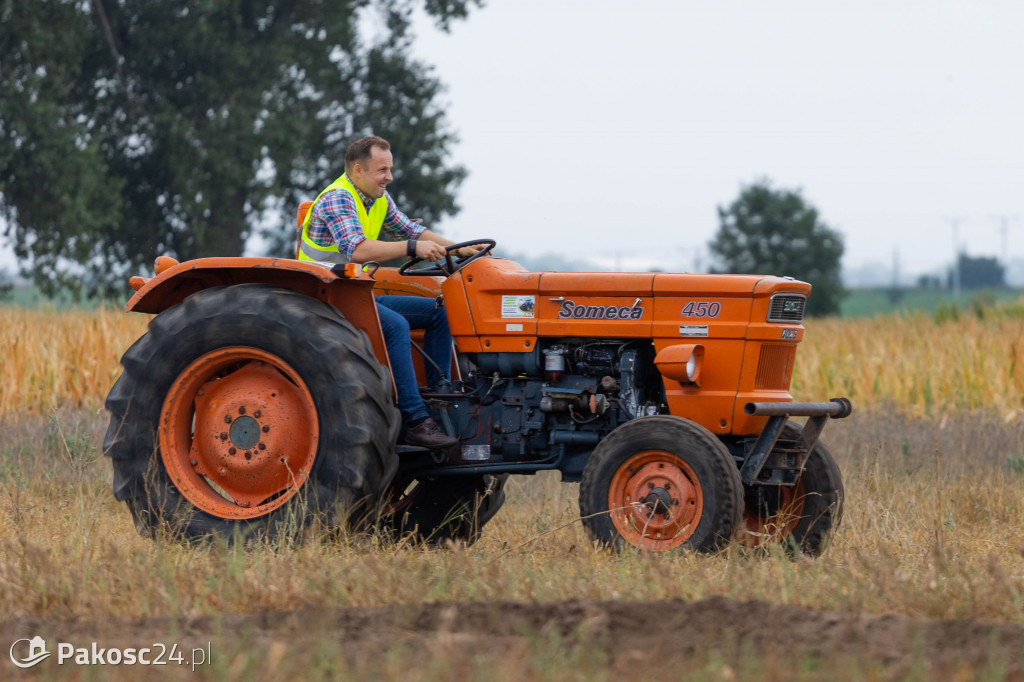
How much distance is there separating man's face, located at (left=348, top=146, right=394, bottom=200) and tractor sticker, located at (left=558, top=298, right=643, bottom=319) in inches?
44.1

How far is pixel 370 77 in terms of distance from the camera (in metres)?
27.6

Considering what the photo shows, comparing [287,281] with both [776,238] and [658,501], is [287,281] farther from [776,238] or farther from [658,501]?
[776,238]

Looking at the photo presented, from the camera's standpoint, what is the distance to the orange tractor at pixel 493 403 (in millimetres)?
4910

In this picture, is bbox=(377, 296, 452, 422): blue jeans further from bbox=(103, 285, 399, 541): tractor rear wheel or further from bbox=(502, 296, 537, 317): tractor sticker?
bbox=(502, 296, 537, 317): tractor sticker

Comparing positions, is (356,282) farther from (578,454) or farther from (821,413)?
(821,413)

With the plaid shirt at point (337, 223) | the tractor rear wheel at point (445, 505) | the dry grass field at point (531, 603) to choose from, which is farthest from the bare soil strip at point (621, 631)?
the tractor rear wheel at point (445, 505)

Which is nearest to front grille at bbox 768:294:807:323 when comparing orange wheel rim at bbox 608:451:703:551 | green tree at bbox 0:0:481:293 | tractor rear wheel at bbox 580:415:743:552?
tractor rear wheel at bbox 580:415:743:552

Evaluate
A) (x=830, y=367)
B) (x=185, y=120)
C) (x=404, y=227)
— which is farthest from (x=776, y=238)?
(x=404, y=227)

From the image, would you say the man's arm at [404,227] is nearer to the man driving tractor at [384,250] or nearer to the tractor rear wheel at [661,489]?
the man driving tractor at [384,250]

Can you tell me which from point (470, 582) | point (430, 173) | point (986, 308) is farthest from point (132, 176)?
point (470, 582)

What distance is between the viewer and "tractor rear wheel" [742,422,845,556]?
17.4ft

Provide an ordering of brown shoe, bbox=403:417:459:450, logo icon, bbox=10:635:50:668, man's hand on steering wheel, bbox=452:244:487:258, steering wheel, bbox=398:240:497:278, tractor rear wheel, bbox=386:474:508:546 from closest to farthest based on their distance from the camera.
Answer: logo icon, bbox=10:635:50:668
brown shoe, bbox=403:417:459:450
steering wheel, bbox=398:240:497:278
man's hand on steering wheel, bbox=452:244:487:258
tractor rear wheel, bbox=386:474:508:546

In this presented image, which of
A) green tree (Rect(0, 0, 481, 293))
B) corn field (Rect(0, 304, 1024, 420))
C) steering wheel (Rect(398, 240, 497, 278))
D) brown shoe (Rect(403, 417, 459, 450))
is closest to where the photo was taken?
brown shoe (Rect(403, 417, 459, 450))

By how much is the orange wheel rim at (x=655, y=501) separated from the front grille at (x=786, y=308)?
2.69 ft
